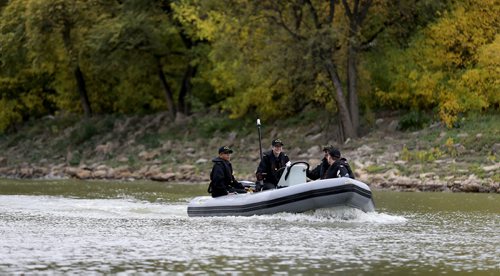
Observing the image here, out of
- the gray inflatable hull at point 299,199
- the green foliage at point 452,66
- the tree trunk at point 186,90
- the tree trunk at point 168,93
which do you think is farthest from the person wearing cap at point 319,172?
the tree trunk at point 168,93

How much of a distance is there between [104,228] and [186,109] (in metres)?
31.5

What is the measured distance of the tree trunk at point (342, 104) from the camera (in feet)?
132

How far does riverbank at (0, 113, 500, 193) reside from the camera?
3331 centimetres

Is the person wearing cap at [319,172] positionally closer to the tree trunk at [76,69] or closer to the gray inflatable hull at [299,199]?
the gray inflatable hull at [299,199]

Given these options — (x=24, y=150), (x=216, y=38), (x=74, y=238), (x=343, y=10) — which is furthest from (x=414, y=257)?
(x=24, y=150)

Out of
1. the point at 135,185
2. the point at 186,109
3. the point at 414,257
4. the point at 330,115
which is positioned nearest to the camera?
the point at 414,257

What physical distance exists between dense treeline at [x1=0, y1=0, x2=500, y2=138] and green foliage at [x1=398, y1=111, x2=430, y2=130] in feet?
1.73

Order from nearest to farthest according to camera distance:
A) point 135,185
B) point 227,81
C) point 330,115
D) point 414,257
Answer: point 414,257 < point 135,185 < point 330,115 < point 227,81

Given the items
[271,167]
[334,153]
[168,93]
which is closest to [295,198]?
[334,153]

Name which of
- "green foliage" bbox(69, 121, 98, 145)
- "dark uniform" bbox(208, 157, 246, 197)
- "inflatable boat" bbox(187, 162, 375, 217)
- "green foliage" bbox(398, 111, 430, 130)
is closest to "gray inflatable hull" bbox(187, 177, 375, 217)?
"inflatable boat" bbox(187, 162, 375, 217)

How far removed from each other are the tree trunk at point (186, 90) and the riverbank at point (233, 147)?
91 centimetres

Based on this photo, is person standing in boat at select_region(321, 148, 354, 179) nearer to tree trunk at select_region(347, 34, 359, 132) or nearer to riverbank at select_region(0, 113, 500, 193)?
riverbank at select_region(0, 113, 500, 193)

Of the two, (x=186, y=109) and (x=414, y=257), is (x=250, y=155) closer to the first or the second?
(x=186, y=109)

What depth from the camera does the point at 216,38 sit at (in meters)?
45.9
